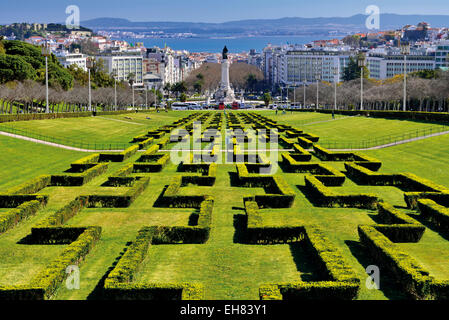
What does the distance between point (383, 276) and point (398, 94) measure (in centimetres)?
10010

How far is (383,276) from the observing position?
54.9 ft

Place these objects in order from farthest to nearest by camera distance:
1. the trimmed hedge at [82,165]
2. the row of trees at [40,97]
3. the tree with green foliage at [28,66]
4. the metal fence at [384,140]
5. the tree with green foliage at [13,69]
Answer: the tree with green foliage at [28,66] < the tree with green foliage at [13,69] < the row of trees at [40,97] < the metal fence at [384,140] < the trimmed hedge at [82,165]

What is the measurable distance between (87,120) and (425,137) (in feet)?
161

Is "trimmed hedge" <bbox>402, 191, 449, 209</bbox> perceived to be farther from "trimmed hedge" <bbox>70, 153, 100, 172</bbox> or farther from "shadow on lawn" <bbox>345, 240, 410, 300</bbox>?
"trimmed hedge" <bbox>70, 153, 100, 172</bbox>

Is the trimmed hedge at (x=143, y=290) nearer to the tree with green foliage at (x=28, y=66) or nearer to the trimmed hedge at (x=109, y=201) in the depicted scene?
the trimmed hedge at (x=109, y=201)

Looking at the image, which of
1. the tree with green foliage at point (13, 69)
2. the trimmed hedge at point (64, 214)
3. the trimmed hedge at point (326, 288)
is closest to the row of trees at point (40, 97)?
the tree with green foliage at point (13, 69)

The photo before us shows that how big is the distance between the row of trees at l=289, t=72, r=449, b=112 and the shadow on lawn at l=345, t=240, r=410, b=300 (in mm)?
83205

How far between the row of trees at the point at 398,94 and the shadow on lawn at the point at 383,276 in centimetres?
8321

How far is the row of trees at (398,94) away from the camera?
98287 mm

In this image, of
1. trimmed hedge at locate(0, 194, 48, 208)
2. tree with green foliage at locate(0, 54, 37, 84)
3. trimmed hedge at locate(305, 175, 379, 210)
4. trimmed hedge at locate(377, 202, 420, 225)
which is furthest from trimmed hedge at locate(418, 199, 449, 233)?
tree with green foliage at locate(0, 54, 37, 84)

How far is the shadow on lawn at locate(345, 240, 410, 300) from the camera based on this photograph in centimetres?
1520

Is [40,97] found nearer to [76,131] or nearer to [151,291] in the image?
[76,131]
